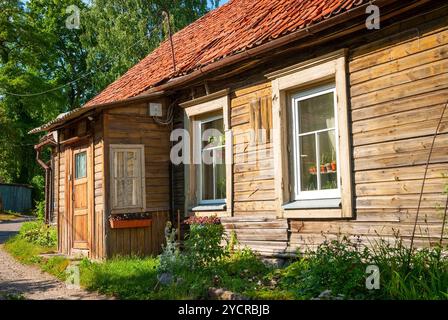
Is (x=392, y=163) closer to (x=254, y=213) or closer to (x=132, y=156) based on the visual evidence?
(x=254, y=213)

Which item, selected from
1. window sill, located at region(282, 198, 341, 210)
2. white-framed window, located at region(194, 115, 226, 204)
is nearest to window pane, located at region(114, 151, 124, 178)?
white-framed window, located at region(194, 115, 226, 204)

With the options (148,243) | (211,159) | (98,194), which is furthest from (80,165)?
(211,159)

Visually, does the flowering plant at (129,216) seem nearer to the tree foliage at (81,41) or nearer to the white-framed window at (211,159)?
the white-framed window at (211,159)

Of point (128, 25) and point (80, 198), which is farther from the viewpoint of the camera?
point (128, 25)

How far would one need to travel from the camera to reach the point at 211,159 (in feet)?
28.9

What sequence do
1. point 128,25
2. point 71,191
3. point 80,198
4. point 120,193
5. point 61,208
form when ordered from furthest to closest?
1. point 128,25
2. point 61,208
3. point 71,191
4. point 80,198
5. point 120,193

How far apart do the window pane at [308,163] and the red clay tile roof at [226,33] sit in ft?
5.10

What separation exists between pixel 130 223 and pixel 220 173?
1.82 metres

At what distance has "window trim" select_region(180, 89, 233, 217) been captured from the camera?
8.04 meters

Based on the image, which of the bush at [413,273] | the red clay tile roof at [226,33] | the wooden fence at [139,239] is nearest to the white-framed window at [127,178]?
the wooden fence at [139,239]

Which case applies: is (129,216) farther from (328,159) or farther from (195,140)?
(328,159)

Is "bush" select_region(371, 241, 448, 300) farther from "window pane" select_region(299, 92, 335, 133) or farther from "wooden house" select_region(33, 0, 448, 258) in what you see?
"window pane" select_region(299, 92, 335, 133)

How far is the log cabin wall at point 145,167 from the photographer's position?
28.1 feet
